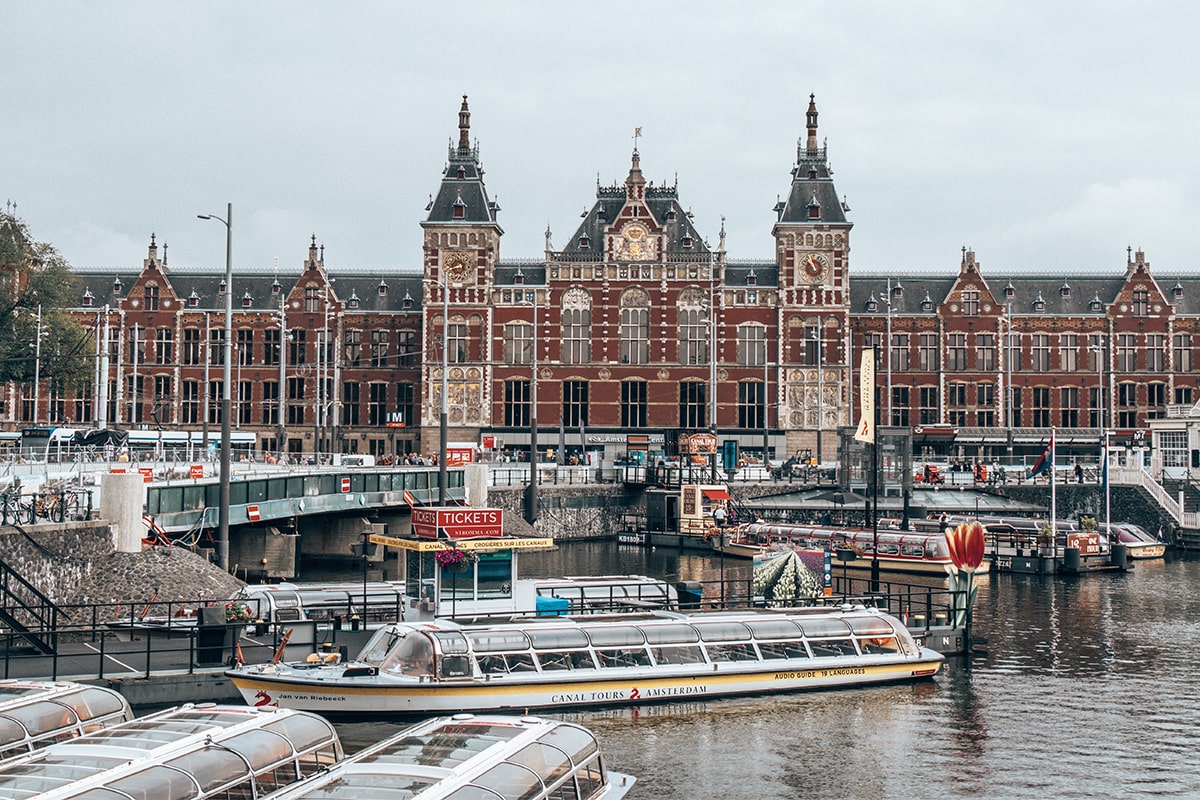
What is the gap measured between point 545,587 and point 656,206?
61.3m

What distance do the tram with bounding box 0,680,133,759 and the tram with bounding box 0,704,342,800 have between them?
1.87 metres

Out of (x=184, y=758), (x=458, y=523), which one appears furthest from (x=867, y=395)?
(x=184, y=758)

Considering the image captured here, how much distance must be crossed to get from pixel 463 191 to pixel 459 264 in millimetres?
5411

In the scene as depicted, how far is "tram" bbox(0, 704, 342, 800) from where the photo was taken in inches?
606

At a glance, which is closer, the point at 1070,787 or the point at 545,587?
the point at 1070,787

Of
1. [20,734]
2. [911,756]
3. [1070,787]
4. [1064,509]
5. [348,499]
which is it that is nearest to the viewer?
[20,734]

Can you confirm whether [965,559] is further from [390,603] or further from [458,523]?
[390,603]

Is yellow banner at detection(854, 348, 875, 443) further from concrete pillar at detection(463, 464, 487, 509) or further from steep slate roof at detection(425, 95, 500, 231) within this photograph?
steep slate roof at detection(425, 95, 500, 231)

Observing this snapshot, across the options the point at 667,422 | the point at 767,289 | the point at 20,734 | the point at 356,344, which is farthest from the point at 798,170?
the point at 20,734

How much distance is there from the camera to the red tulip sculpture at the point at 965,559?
120 ft

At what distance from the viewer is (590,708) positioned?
29172 millimetres

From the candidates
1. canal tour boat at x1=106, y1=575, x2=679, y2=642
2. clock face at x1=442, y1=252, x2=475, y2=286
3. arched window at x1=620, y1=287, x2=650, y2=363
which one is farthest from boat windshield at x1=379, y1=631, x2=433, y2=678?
clock face at x1=442, y1=252, x2=475, y2=286

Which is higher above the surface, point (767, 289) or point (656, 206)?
point (656, 206)

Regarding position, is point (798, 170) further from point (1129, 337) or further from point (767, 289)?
point (1129, 337)
